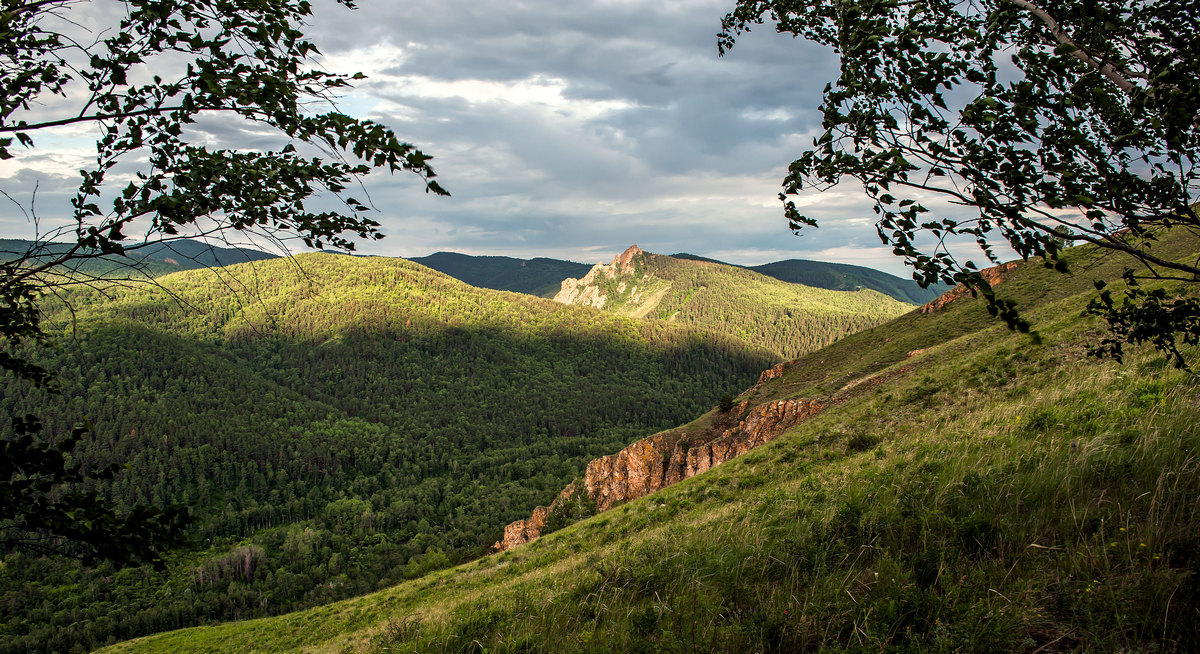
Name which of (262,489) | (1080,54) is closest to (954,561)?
(1080,54)

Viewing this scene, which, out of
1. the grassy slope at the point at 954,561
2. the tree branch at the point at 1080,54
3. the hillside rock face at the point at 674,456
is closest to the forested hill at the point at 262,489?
the hillside rock face at the point at 674,456

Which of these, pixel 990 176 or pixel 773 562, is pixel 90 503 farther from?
pixel 990 176

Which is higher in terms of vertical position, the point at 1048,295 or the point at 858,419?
the point at 1048,295

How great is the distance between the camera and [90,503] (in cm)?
360

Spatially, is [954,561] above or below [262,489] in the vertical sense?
above

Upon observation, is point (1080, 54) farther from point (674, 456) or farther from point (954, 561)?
point (674, 456)

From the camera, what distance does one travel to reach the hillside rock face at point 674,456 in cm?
3556

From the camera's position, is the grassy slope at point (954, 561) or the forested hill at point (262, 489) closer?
the grassy slope at point (954, 561)

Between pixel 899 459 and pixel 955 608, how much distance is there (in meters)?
5.52

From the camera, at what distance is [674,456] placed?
4422cm

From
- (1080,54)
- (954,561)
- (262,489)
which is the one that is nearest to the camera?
(1080,54)

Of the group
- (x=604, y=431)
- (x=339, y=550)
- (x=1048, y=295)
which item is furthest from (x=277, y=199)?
(x=604, y=431)

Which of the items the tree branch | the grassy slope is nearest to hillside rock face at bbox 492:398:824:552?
the grassy slope

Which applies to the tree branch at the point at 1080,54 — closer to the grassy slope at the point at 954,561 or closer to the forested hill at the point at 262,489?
the grassy slope at the point at 954,561
